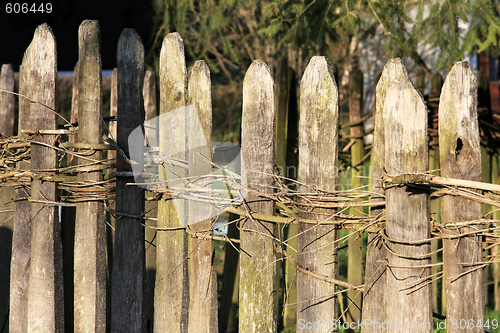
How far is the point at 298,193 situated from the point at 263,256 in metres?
0.37

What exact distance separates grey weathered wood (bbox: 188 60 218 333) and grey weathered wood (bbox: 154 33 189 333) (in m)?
0.05

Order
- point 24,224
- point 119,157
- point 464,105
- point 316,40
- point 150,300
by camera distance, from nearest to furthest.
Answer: point 464,105 → point 119,157 → point 24,224 → point 150,300 → point 316,40

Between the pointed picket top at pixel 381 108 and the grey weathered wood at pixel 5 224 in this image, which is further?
the grey weathered wood at pixel 5 224

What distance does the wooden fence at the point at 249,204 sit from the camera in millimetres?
1949

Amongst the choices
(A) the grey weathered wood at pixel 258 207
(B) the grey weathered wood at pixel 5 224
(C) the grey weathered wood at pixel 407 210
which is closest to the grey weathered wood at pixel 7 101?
(B) the grey weathered wood at pixel 5 224

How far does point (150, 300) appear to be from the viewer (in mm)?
3953

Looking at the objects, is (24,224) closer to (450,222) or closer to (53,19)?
(450,222)

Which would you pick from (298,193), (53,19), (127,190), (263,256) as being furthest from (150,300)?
(53,19)

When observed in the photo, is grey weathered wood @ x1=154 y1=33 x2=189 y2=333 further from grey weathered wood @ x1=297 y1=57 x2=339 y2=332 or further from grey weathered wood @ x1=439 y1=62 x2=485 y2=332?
grey weathered wood @ x1=439 y1=62 x2=485 y2=332

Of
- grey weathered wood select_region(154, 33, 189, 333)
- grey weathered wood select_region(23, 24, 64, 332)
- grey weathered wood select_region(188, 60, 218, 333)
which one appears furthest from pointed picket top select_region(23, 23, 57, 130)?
grey weathered wood select_region(188, 60, 218, 333)

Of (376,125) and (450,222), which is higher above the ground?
(376,125)

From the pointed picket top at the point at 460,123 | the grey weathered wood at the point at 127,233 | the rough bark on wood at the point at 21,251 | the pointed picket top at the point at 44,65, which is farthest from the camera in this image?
the rough bark on wood at the point at 21,251

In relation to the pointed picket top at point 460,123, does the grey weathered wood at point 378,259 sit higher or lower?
lower

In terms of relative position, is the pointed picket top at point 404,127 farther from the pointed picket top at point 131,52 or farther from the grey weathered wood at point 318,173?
the pointed picket top at point 131,52
